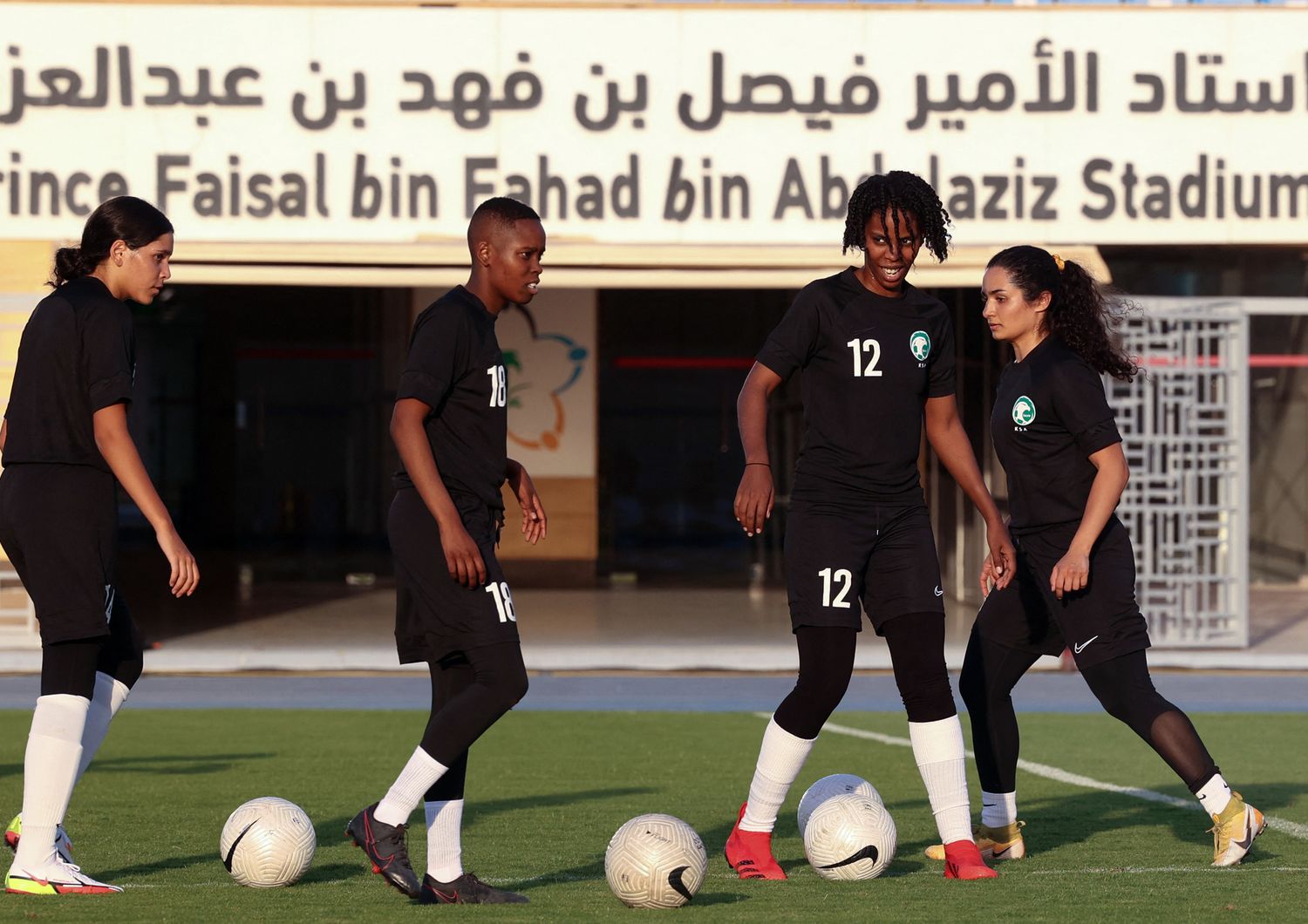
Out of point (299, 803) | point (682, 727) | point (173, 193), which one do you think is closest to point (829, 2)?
point (173, 193)

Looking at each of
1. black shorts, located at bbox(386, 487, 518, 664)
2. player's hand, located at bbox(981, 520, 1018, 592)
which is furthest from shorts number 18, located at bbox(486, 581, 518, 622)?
player's hand, located at bbox(981, 520, 1018, 592)

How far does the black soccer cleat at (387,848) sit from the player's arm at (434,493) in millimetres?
660

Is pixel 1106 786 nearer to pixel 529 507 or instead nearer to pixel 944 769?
pixel 944 769

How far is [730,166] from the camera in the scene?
13.2 m

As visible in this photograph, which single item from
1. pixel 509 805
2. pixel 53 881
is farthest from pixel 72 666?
pixel 509 805

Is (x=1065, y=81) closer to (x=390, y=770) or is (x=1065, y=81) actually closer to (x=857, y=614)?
(x=390, y=770)

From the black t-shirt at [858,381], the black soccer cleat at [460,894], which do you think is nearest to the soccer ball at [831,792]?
the black t-shirt at [858,381]

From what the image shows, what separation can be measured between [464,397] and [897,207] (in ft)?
4.26

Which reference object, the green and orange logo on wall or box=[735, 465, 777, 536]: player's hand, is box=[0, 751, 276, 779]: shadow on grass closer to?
box=[735, 465, 777, 536]: player's hand

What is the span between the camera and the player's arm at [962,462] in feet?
17.4

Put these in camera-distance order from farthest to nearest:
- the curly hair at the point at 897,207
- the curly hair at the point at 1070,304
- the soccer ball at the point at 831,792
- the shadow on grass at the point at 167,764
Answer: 1. the shadow on grass at the point at 167,764
2. the curly hair at the point at 1070,304
3. the soccer ball at the point at 831,792
4. the curly hair at the point at 897,207

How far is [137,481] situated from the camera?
4.77m

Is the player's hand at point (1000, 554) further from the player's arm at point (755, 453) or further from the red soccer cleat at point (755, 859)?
the red soccer cleat at point (755, 859)

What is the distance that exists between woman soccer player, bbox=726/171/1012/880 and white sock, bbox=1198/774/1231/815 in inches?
28.0
